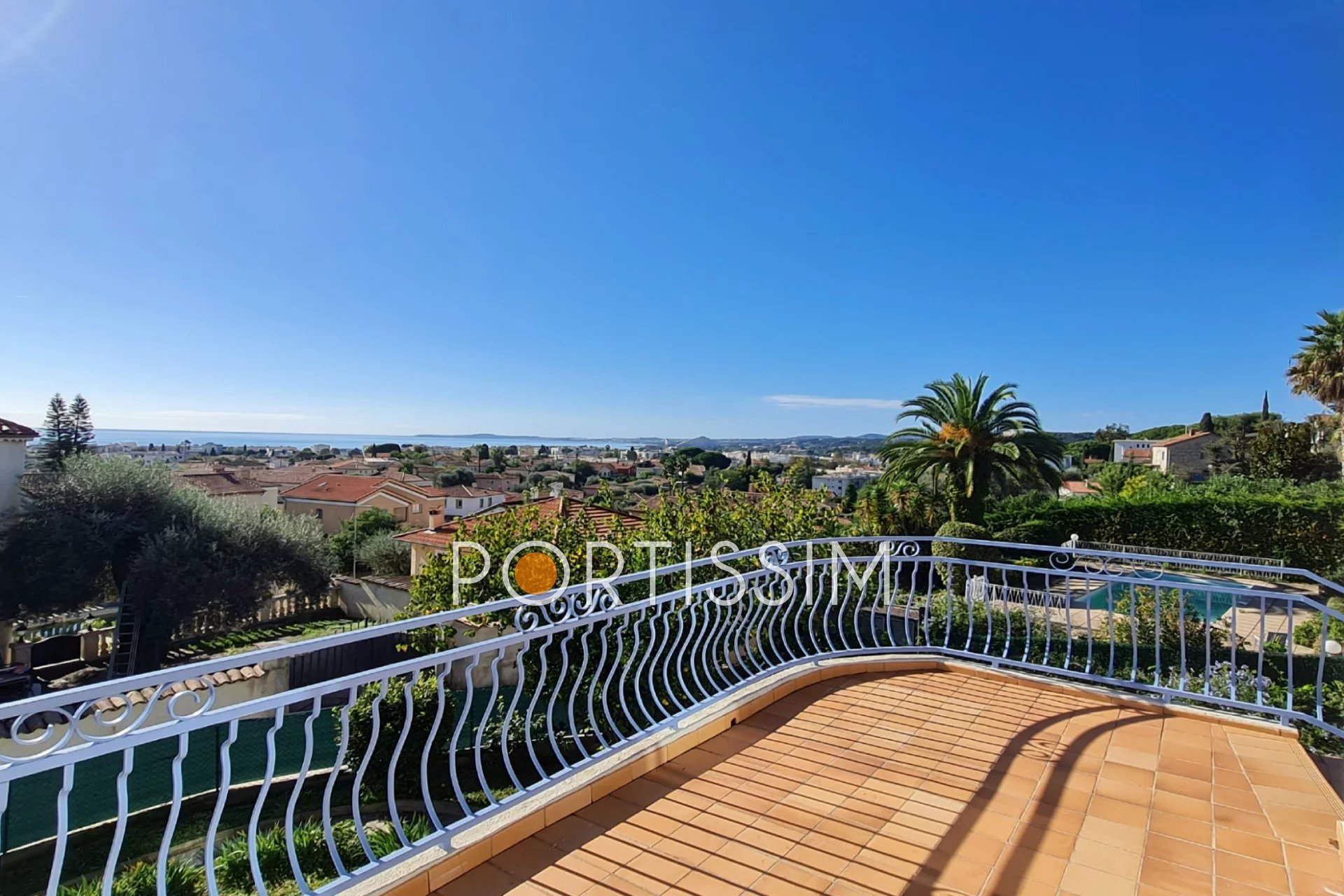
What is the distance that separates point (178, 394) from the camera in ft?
122

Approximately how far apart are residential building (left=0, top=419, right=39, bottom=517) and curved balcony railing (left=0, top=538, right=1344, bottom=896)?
11.1 meters

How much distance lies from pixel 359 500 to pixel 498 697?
104 feet

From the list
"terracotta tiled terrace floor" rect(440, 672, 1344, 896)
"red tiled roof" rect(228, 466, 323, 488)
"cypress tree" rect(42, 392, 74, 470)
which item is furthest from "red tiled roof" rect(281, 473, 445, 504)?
"terracotta tiled terrace floor" rect(440, 672, 1344, 896)


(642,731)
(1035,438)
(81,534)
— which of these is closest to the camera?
(642,731)

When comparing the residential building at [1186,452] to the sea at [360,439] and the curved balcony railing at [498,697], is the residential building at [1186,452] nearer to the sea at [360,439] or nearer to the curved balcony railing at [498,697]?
the curved balcony railing at [498,697]

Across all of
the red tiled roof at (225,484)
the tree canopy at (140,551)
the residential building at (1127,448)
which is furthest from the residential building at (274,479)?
the residential building at (1127,448)

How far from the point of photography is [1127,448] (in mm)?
61562

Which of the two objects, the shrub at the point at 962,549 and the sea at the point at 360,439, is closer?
the shrub at the point at 962,549

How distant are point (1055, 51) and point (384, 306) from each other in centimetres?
2077

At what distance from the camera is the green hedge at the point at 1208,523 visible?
18.4m

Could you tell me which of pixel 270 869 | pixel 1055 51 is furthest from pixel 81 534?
pixel 1055 51

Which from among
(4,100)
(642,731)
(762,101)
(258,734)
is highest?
(4,100)

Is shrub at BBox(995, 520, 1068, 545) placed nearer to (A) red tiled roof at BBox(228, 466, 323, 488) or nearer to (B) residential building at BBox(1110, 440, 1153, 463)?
(A) red tiled roof at BBox(228, 466, 323, 488)

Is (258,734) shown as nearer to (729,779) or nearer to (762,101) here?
(729,779)
